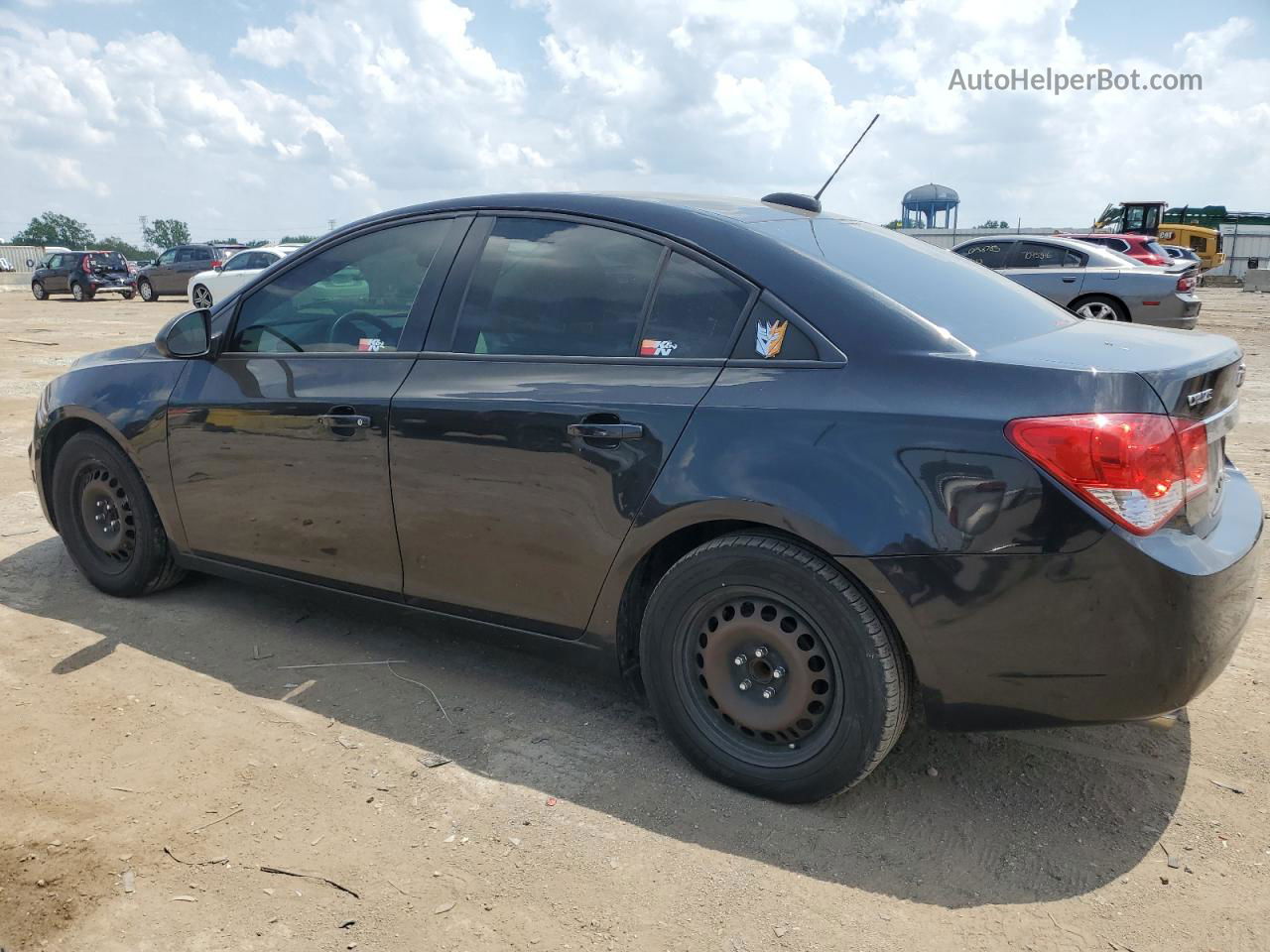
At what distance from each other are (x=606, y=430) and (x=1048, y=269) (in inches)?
485

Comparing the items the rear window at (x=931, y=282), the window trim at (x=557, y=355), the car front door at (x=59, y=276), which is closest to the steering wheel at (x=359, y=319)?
the window trim at (x=557, y=355)

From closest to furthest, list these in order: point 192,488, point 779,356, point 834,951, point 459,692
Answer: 1. point 834,951
2. point 779,356
3. point 459,692
4. point 192,488

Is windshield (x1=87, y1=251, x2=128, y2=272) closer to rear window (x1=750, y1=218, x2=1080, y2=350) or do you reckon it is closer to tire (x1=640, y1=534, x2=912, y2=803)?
rear window (x1=750, y1=218, x2=1080, y2=350)

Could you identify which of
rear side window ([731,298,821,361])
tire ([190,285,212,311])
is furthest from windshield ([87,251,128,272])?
rear side window ([731,298,821,361])

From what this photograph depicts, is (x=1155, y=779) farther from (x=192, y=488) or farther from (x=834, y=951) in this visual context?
(x=192, y=488)

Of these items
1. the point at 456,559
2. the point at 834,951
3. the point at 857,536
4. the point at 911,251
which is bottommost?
the point at 834,951

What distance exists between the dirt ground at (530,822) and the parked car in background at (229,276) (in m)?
18.1

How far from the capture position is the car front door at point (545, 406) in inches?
113

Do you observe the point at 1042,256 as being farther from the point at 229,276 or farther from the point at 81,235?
the point at 81,235

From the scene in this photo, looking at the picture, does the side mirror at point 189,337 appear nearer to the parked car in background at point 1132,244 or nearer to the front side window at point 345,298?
the front side window at point 345,298

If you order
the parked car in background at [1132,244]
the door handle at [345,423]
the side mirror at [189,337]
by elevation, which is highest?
the parked car in background at [1132,244]

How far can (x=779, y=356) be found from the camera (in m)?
2.73

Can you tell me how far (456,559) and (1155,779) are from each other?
217 cm

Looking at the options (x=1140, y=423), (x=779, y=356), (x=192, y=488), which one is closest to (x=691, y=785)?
(x=779, y=356)
